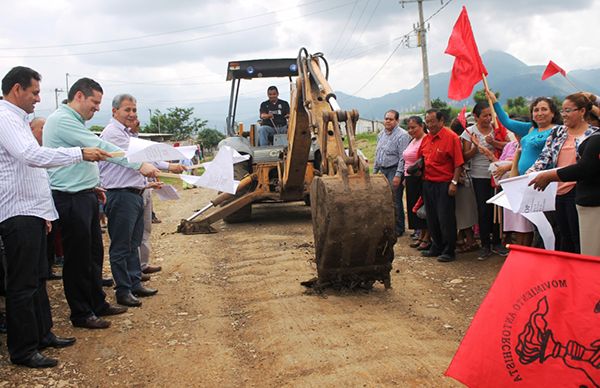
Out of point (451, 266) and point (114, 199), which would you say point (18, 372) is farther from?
point (451, 266)

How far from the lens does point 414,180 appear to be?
7.24m

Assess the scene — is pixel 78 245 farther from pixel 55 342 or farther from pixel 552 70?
pixel 552 70

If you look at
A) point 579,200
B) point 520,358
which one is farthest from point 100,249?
point 579,200

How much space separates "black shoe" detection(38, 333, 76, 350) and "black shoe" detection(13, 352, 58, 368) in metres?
0.30

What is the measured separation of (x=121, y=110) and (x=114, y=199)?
83 centimetres

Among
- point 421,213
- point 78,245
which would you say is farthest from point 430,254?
point 78,245

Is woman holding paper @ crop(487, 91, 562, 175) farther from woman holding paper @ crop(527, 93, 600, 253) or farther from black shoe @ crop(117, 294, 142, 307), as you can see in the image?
black shoe @ crop(117, 294, 142, 307)

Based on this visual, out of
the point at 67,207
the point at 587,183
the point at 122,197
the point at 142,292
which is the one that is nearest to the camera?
the point at 587,183

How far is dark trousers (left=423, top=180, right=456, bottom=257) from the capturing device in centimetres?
627

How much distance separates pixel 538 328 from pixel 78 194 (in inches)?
134

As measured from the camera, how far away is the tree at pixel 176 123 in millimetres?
55781

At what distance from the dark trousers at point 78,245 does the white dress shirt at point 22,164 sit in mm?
531

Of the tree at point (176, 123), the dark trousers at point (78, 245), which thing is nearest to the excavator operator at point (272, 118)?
the dark trousers at point (78, 245)

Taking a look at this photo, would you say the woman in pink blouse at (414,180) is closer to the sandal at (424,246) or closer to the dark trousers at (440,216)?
the sandal at (424,246)
